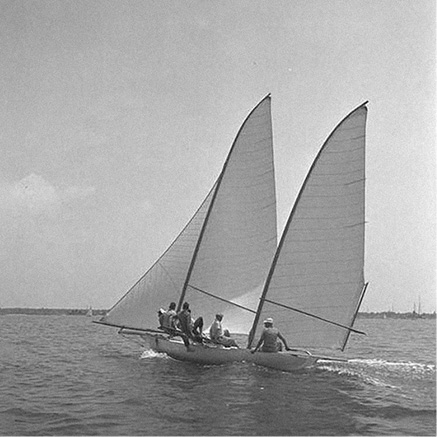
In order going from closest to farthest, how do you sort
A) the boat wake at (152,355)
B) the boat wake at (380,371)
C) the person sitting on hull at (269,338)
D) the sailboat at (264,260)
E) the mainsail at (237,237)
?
the boat wake at (380,371)
the person sitting on hull at (269,338)
the sailboat at (264,260)
the mainsail at (237,237)
the boat wake at (152,355)

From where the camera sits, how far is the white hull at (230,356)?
22.3 meters

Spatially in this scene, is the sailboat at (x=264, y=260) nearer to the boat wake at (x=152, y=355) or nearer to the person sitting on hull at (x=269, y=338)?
the person sitting on hull at (x=269, y=338)

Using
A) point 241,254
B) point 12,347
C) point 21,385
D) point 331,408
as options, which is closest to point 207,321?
point 241,254

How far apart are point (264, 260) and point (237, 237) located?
1.54m

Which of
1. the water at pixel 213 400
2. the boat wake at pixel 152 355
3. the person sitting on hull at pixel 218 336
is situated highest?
the person sitting on hull at pixel 218 336

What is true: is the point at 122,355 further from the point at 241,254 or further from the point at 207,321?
the point at 241,254

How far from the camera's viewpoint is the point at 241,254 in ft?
85.4

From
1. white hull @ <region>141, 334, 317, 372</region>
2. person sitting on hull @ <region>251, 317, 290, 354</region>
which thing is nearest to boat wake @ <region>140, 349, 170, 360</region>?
white hull @ <region>141, 334, 317, 372</region>

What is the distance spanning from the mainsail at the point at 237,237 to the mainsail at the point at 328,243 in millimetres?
3405

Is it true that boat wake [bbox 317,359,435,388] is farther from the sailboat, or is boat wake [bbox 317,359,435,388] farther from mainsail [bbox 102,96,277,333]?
mainsail [bbox 102,96,277,333]

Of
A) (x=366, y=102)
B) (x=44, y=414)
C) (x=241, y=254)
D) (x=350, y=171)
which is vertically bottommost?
(x=44, y=414)

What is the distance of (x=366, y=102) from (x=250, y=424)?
518 inches

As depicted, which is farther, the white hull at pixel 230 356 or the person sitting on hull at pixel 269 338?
the white hull at pixel 230 356

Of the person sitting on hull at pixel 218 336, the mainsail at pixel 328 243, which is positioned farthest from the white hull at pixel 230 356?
the mainsail at pixel 328 243
